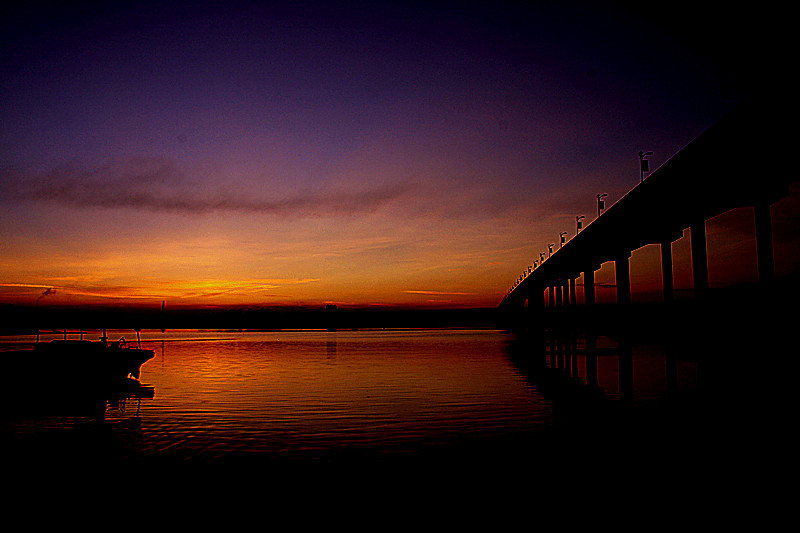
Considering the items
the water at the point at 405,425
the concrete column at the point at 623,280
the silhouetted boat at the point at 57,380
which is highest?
the concrete column at the point at 623,280

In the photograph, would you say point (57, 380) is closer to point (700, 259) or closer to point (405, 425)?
point (405, 425)

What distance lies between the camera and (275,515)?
37.7ft

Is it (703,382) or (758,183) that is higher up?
(758,183)

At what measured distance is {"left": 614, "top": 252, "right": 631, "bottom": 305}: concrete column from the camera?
4953cm

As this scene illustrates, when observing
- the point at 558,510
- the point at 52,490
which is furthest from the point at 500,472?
the point at 52,490

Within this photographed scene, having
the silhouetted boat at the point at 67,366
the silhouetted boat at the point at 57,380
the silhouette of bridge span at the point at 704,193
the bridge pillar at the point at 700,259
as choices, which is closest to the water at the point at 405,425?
the silhouetted boat at the point at 57,380

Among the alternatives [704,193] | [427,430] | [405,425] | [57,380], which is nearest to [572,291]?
[704,193]

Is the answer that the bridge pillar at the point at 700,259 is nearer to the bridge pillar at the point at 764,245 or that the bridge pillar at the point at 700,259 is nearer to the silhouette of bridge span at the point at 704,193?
the silhouette of bridge span at the point at 704,193

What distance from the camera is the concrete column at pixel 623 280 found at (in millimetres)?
49531

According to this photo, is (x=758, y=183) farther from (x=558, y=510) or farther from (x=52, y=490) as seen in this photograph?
(x=52, y=490)

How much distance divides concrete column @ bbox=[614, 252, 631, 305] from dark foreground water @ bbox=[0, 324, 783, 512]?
37.7ft

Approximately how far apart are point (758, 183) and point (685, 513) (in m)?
25.0

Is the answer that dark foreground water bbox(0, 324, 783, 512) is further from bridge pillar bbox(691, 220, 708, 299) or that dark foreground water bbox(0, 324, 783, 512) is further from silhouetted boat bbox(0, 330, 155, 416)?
bridge pillar bbox(691, 220, 708, 299)

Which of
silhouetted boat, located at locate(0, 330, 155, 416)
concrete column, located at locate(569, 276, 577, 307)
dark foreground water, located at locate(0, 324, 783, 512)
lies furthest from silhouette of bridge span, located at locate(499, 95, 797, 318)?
silhouetted boat, located at locate(0, 330, 155, 416)
